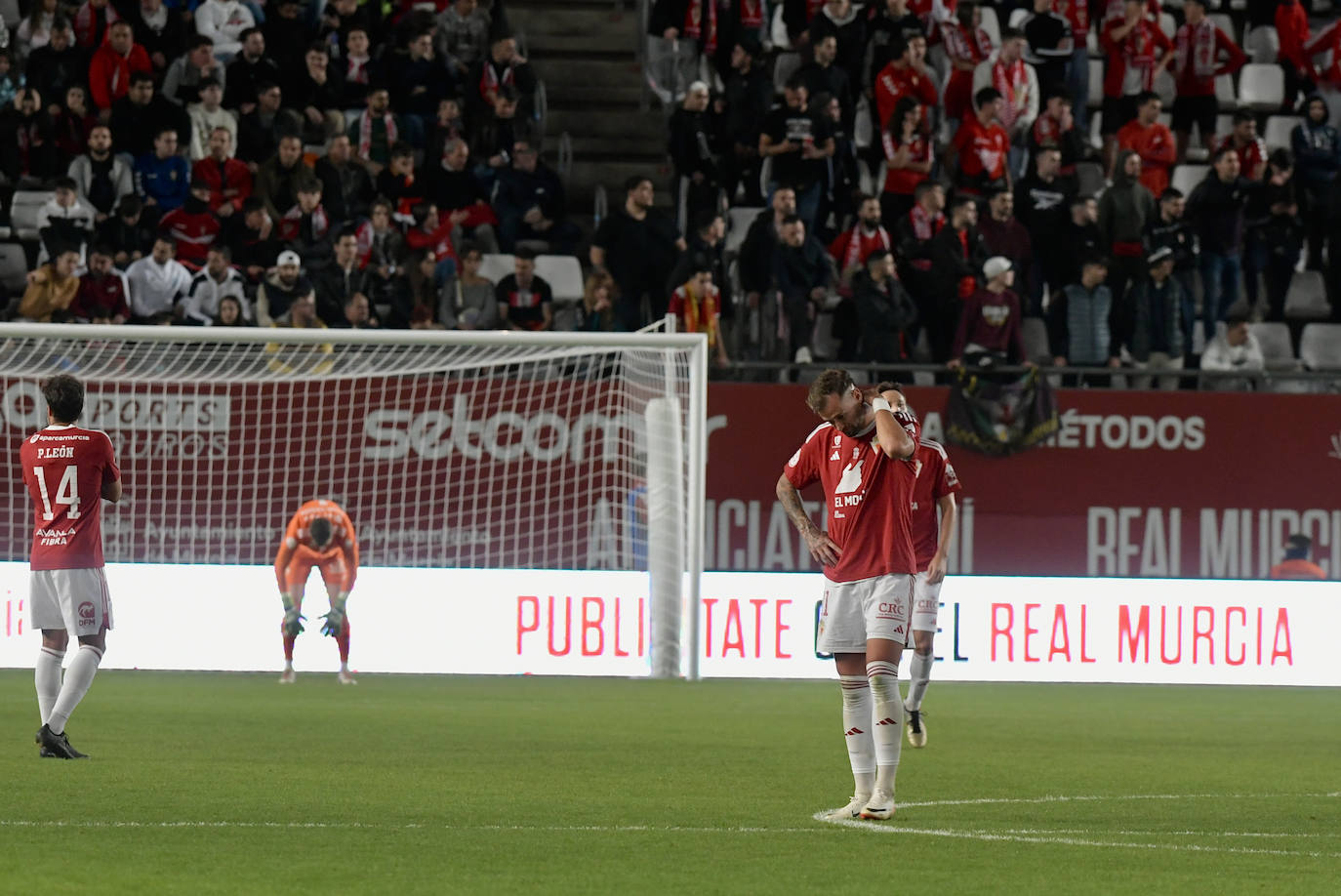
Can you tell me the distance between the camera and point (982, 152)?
74.6ft

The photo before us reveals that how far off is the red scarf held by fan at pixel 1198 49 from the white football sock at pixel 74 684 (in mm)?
17336

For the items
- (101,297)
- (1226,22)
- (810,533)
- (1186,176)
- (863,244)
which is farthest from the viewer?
(1226,22)

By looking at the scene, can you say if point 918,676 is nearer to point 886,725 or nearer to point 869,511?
point 886,725

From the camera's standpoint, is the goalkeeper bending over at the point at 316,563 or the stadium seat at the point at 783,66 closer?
the goalkeeper bending over at the point at 316,563

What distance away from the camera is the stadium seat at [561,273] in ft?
72.4

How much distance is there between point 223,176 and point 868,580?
13889 millimetres

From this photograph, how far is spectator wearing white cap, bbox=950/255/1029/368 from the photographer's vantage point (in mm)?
20906

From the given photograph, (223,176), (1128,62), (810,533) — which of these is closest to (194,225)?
(223,176)

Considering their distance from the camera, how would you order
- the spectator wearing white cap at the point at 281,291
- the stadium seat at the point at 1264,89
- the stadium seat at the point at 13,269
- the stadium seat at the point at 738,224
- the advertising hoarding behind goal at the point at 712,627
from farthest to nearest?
1. the stadium seat at the point at 1264,89
2. the stadium seat at the point at 738,224
3. the stadium seat at the point at 13,269
4. the spectator wearing white cap at the point at 281,291
5. the advertising hoarding behind goal at the point at 712,627

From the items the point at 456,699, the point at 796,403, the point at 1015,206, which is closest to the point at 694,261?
the point at 796,403

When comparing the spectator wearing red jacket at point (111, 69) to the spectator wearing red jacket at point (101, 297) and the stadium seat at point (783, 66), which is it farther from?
the stadium seat at point (783, 66)

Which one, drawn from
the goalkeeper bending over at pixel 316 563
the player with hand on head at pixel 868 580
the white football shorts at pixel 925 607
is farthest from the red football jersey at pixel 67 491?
the goalkeeper bending over at pixel 316 563

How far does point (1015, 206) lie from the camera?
2255 cm

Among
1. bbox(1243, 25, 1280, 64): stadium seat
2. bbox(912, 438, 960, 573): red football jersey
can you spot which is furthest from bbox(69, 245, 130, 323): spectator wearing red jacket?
bbox(1243, 25, 1280, 64): stadium seat
